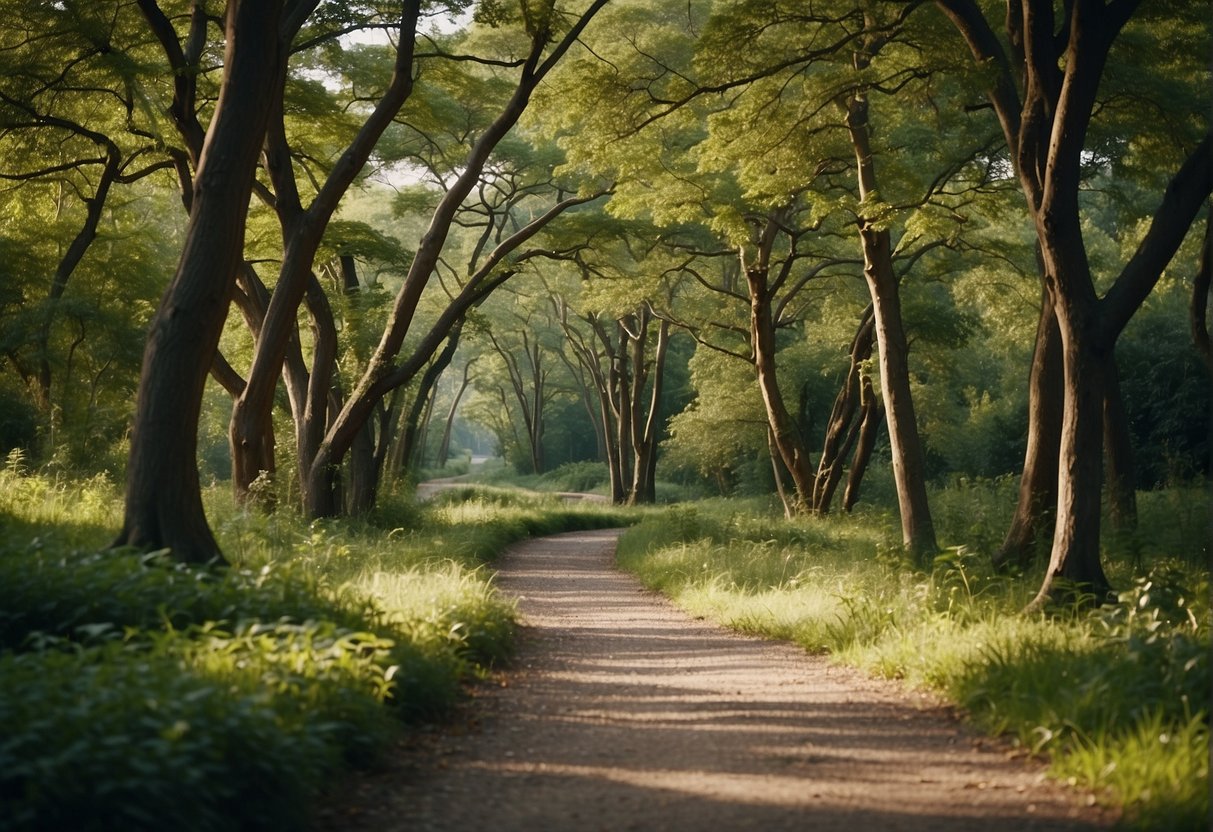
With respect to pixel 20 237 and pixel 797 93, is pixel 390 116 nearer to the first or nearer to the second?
pixel 797 93

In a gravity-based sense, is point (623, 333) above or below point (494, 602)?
above

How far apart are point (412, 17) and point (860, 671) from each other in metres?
9.02

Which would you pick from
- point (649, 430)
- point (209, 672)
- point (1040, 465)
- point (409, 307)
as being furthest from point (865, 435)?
point (209, 672)

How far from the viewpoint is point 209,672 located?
206 inches

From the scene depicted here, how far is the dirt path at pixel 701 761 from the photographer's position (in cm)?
494

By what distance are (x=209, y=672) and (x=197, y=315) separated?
406cm

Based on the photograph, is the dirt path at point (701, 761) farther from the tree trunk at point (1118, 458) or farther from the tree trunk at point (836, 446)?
the tree trunk at point (836, 446)

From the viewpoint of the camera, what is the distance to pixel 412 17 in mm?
13453

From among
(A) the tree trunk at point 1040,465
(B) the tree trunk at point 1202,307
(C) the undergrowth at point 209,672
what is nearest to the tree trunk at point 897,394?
(A) the tree trunk at point 1040,465

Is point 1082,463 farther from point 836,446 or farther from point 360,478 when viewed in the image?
point 836,446

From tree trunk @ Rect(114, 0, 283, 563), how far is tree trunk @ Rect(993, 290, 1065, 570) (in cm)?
749

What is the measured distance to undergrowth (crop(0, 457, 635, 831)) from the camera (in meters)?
4.05

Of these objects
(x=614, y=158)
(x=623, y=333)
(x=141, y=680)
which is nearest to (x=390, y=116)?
(x=614, y=158)

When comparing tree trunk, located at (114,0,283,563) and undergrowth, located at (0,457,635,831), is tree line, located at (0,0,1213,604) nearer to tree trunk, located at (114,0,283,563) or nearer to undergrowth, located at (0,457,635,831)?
tree trunk, located at (114,0,283,563)
